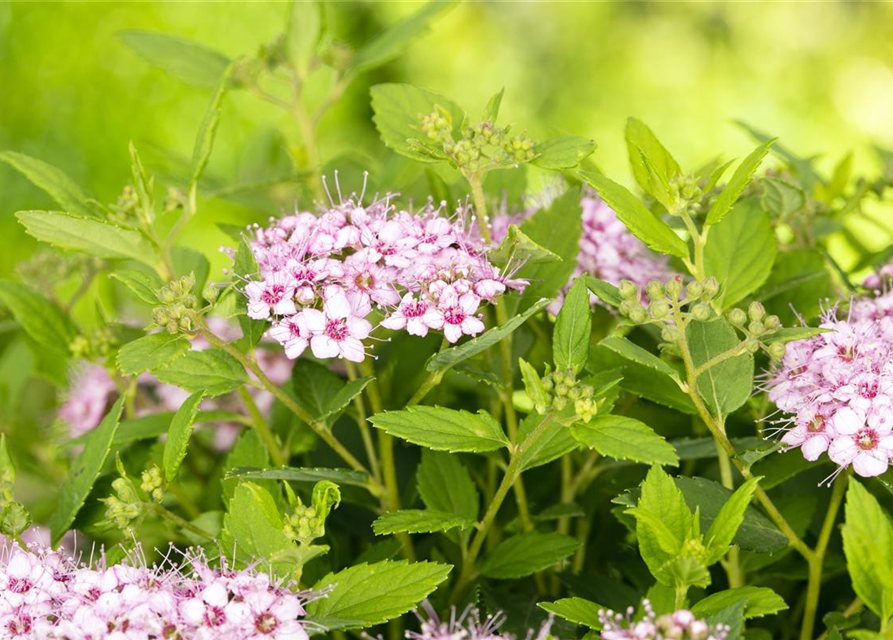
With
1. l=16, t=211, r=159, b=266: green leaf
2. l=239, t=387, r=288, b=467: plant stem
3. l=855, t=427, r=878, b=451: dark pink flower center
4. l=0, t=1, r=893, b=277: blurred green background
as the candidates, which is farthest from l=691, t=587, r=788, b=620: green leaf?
l=0, t=1, r=893, b=277: blurred green background

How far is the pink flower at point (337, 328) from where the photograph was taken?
1.92 ft

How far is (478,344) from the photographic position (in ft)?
1.87

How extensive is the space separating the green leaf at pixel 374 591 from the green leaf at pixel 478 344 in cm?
11

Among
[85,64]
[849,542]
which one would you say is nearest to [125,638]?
[849,542]

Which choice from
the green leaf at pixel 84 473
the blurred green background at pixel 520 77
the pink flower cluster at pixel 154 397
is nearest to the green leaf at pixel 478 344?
the green leaf at pixel 84 473

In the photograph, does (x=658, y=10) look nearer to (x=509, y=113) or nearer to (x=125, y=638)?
(x=509, y=113)

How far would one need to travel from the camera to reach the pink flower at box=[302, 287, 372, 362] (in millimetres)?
584

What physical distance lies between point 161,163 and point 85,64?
5.51 ft

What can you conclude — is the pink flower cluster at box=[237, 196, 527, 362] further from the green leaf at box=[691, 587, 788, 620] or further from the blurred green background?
the blurred green background

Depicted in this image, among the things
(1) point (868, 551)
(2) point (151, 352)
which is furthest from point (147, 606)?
(1) point (868, 551)

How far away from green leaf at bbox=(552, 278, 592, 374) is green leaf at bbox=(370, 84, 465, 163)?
18cm

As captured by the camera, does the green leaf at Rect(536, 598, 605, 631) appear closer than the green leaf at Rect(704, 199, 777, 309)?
Yes

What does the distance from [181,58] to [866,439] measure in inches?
25.1

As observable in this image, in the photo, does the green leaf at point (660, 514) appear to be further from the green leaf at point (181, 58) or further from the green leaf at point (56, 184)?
the green leaf at point (181, 58)
